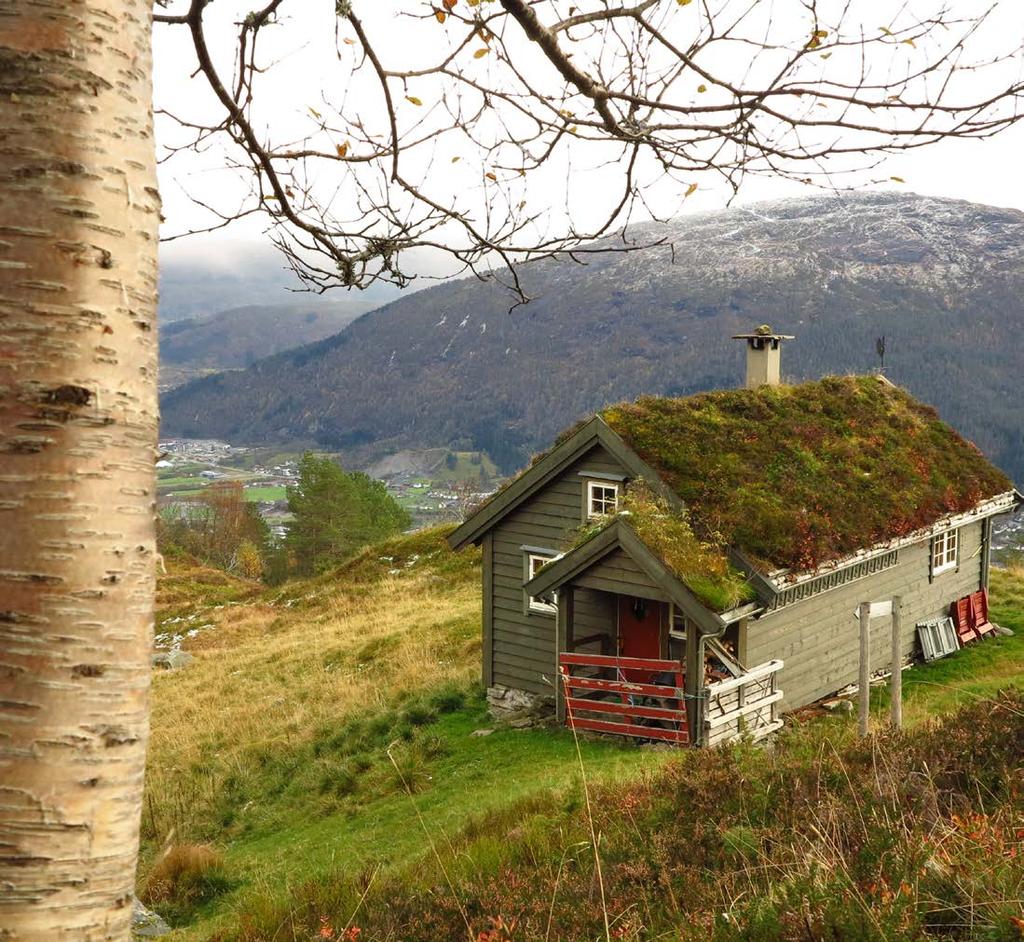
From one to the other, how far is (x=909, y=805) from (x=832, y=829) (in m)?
0.53

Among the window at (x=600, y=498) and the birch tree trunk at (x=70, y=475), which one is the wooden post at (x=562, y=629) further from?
the birch tree trunk at (x=70, y=475)

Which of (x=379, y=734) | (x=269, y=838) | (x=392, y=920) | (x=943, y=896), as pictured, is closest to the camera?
(x=943, y=896)

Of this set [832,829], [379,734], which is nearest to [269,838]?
[379,734]

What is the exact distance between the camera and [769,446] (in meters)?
17.4

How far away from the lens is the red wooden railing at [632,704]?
46.1 ft

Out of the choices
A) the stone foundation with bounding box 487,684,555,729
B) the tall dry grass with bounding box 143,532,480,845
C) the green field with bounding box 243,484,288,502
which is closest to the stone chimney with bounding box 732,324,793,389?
the stone foundation with bounding box 487,684,555,729

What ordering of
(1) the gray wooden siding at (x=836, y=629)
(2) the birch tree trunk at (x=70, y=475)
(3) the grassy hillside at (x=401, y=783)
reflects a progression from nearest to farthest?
(2) the birch tree trunk at (x=70, y=475)
(3) the grassy hillside at (x=401, y=783)
(1) the gray wooden siding at (x=836, y=629)

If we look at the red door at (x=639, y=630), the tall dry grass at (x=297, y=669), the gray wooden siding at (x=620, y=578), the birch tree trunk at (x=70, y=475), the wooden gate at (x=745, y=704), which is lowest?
the tall dry grass at (x=297, y=669)

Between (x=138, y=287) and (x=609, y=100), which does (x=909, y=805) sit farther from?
(x=138, y=287)

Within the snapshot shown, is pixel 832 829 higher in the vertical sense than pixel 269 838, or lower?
higher

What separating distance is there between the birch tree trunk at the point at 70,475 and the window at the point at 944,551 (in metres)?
20.7

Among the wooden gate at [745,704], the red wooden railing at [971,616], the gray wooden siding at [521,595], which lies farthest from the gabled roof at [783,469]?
the red wooden railing at [971,616]

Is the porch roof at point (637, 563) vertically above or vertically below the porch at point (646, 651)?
above

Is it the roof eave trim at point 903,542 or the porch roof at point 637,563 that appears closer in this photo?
the porch roof at point 637,563
